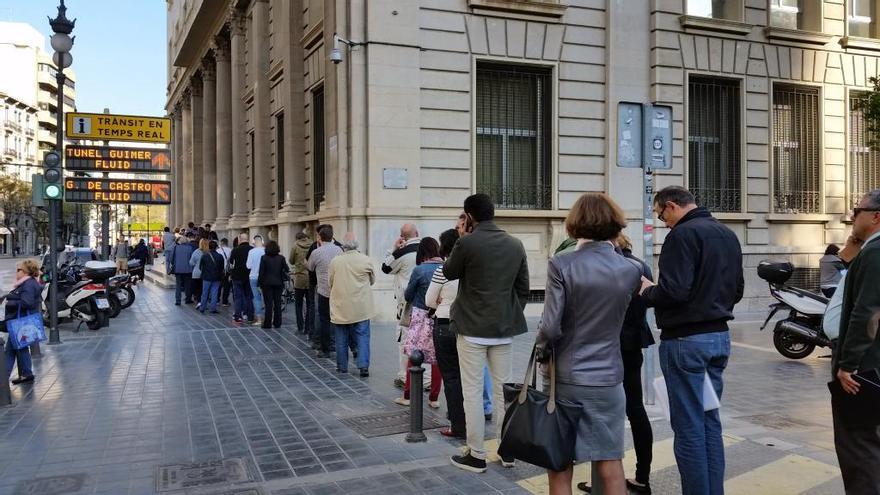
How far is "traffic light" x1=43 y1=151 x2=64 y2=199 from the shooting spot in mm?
12367

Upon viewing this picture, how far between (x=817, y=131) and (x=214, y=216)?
1003 inches

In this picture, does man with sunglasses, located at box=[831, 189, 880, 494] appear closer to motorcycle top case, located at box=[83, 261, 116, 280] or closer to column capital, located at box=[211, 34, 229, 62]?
motorcycle top case, located at box=[83, 261, 116, 280]

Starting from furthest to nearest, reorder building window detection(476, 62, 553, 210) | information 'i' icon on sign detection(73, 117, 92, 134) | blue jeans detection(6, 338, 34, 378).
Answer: information 'i' icon on sign detection(73, 117, 92, 134) → building window detection(476, 62, 553, 210) → blue jeans detection(6, 338, 34, 378)

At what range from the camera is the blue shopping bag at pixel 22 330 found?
8.66m

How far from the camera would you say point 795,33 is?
1747cm

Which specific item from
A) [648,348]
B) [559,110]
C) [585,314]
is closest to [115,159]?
[559,110]

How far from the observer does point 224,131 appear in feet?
97.2

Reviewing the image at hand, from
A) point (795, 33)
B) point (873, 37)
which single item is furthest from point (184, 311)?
point (873, 37)

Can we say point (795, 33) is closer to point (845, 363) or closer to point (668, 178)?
point (668, 178)

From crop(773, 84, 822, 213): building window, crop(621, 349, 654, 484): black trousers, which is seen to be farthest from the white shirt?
crop(773, 84, 822, 213): building window

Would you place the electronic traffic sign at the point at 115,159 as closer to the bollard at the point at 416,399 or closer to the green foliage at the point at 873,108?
the bollard at the point at 416,399

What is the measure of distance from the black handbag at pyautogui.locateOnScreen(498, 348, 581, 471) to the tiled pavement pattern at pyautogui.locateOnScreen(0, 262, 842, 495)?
135cm

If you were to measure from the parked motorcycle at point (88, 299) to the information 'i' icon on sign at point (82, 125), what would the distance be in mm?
4026

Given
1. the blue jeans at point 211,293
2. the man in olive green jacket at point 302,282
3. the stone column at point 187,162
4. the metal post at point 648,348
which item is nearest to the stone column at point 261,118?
the blue jeans at point 211,293
